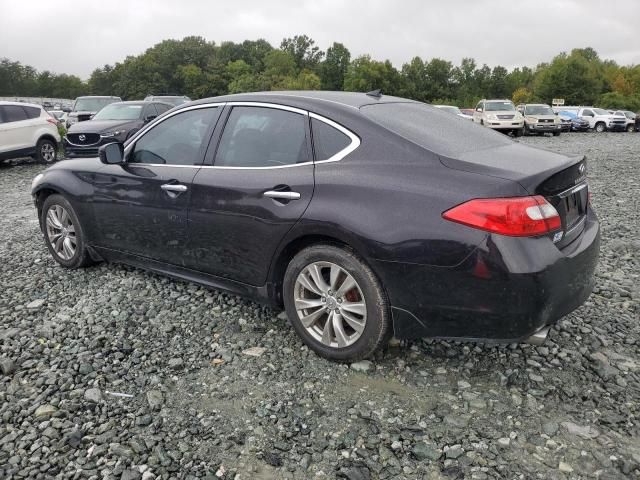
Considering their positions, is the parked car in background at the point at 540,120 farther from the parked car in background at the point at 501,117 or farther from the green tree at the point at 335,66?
the green tree at the point at 335,66

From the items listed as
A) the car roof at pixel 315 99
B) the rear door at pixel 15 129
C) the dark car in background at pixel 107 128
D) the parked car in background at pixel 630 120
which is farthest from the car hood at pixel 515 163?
the parked car in background at pixel 630 120

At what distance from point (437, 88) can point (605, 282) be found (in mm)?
88689

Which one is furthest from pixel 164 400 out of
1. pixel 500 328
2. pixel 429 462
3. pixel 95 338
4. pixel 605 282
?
pixel 605 282

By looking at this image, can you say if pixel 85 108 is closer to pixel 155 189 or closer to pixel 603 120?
pixel 155 189

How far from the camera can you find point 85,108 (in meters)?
19.1

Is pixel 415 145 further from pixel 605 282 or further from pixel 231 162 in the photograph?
pixel 605 282

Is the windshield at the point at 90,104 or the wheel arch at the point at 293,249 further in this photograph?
the windshield at the point at 90,104

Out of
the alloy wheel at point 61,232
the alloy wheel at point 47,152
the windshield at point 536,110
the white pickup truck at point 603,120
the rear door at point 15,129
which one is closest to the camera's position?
the alloy wheel at point 61,232

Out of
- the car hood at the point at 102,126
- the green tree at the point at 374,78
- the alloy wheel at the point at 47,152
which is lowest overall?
the alloy wheel at the point at 47,152

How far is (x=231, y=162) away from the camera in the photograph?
369 cm

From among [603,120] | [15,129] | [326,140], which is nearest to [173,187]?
[326,140]

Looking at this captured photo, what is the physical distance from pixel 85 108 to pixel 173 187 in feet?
57.1

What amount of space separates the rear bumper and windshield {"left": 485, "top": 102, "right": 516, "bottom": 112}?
25.4 metres

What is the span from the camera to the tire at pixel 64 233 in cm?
483
